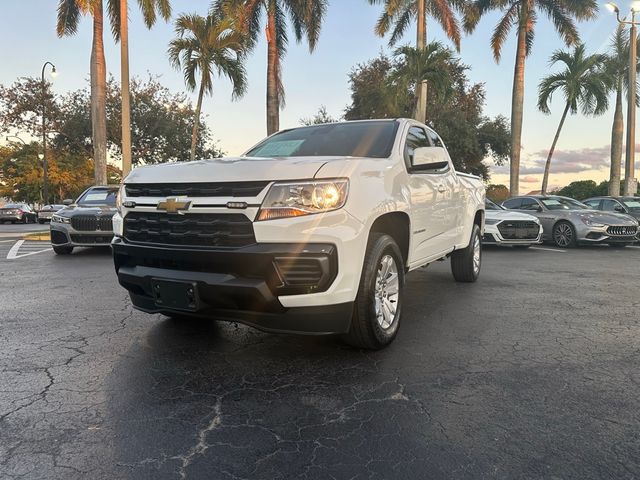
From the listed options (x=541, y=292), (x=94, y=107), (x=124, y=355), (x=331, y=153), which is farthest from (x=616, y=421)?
(x=94, y=107)

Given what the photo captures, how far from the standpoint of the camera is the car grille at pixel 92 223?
10.4 meters

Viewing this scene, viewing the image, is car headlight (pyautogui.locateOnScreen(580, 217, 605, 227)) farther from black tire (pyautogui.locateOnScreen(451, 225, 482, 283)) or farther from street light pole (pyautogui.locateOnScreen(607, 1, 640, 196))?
street light pole (pyautogui.locateOnScreen(607, 1, 640, 196))

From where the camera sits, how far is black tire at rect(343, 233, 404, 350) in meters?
3.67

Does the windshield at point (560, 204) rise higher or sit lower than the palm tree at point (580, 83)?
lower

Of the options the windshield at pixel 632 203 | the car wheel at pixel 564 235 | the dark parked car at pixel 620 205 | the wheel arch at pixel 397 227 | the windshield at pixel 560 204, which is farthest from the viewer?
the windshield at pixel 632 203

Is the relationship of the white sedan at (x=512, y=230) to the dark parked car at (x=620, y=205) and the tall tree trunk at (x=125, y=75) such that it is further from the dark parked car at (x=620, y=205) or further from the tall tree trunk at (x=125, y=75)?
the tall tree trunk at (x=125, y=75)

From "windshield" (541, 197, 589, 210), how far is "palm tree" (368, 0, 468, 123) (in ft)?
23.2

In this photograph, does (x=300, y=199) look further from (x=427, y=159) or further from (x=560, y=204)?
(x=560, y=204)

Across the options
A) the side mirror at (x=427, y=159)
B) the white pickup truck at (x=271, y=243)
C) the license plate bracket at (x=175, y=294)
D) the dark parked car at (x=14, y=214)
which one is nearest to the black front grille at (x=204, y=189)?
the white pickup truck at (x=271, y=243)

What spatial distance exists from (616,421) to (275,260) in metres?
2.16

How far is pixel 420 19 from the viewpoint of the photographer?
21.8m

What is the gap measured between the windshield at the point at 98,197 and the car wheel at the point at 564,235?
11288 mm

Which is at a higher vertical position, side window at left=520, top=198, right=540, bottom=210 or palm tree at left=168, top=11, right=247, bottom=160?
palm tree at left=168, top=11, right=247, bottom=160

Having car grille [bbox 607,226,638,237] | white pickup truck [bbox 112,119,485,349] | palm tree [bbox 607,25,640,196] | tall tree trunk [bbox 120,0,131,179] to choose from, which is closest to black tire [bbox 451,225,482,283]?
white pickup truck [bbox 112,119,485,349]
